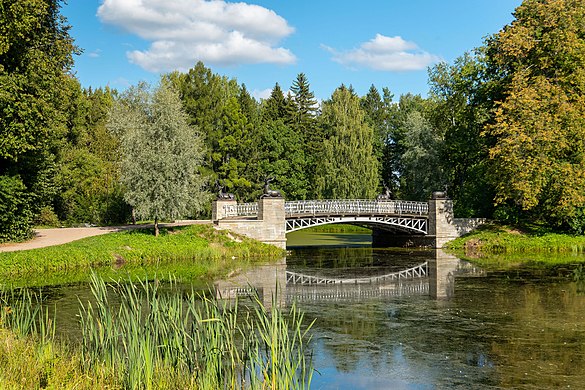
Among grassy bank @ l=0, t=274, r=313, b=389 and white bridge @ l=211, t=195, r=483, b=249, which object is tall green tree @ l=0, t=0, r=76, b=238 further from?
grassy bank @ l=0, t=274, r=313, b=389

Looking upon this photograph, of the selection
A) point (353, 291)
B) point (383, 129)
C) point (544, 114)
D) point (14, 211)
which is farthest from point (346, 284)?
point (383, 129)

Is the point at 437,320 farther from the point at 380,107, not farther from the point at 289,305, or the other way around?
the point at 380,107

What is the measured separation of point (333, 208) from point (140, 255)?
1182 cm

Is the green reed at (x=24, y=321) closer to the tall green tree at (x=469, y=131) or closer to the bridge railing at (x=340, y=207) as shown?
the bridge railing at (x=340, y=207)

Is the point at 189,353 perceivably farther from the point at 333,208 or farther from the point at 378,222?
the point at 378,222

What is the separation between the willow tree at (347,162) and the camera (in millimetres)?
49656

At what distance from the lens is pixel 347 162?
50.2 m

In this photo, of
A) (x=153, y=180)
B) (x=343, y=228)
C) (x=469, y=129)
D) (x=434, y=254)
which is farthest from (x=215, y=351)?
(x=343, y=228)

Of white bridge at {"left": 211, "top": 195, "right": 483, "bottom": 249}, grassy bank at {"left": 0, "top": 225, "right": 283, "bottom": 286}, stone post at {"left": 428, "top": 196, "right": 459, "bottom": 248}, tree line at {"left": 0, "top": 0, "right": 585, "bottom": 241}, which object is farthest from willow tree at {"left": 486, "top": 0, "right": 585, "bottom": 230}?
grassy bank at {"left": 0, "top": 225, "right": 283, "bottom": 286}

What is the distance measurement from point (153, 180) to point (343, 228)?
33082 mm

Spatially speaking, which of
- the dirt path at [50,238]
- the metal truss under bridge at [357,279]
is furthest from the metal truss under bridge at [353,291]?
the dirt path at [50,238]

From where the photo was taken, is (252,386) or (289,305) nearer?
(252,386)

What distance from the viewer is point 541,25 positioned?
33031 mm

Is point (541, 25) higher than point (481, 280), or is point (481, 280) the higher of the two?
point (541, 25)
